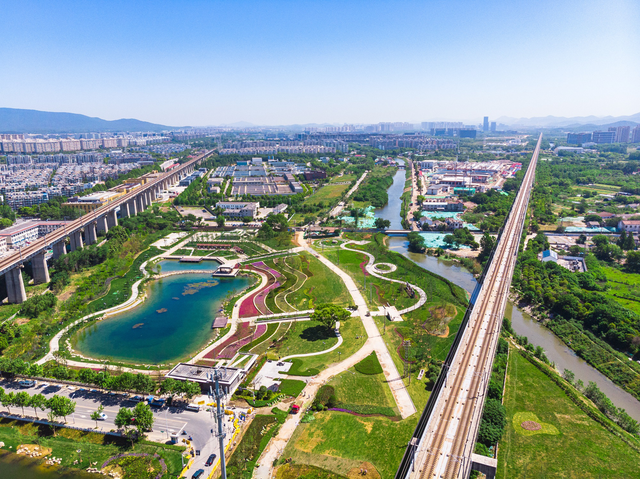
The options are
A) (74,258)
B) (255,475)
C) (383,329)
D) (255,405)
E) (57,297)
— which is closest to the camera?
(255,475)

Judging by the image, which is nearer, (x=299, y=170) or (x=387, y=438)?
(x=387, y=438)

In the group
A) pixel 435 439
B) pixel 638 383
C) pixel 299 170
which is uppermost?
pixel 299 170

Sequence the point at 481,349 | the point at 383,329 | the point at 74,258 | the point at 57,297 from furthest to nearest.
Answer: the point at 74,258
the point at 57,297
the point at 383,329
the point at 481,349

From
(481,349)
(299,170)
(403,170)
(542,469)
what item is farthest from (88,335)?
(403,170)

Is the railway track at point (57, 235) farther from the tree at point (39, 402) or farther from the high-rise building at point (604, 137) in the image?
the high-rise building at point (604, 137)

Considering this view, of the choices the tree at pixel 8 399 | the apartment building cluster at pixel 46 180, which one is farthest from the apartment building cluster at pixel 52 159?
the tree at pixel 8 399

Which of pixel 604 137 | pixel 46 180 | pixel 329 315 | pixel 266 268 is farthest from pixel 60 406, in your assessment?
pixel 604 137

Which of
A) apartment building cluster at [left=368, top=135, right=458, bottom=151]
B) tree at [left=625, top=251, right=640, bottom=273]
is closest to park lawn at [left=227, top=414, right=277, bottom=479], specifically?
tree at [left=625, top=251, right=640, bottom=273]

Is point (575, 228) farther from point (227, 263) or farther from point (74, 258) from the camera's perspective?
point (74, 258)
